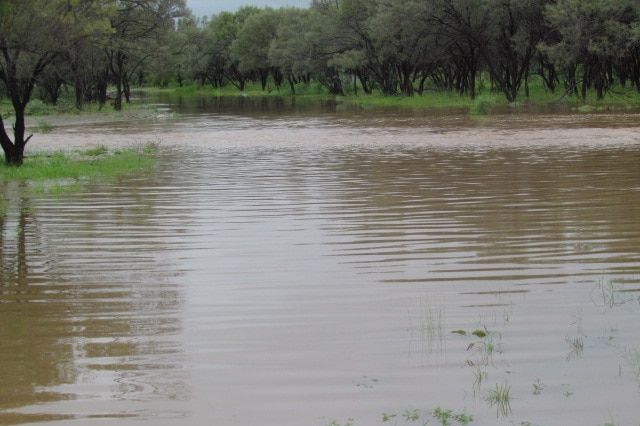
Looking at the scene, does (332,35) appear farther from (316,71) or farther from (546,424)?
(546,424)

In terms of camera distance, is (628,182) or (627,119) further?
(627,119)

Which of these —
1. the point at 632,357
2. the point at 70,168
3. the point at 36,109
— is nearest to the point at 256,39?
the point at 36,109

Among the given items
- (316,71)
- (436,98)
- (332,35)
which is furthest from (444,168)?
(316,71)

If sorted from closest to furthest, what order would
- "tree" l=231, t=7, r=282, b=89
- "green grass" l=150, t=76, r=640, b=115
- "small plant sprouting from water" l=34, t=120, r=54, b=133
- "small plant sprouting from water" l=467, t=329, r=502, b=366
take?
1. "small plant sprouting from water" l=467, t=329, r=502, b=366
2. "small plant sprouting from water" l=34, t=120, r=54, b=133
3. "green grass" l=150, t=76, r=640, b=115
4. "tree" l=231, t=7, r=282, b=89

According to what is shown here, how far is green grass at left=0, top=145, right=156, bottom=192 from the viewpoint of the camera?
17.6 m

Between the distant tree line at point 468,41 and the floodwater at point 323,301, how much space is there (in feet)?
106

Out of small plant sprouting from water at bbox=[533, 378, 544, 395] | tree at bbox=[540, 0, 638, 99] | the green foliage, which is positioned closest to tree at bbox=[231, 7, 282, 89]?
the green foliage

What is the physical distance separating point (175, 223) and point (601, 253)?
6188 mm

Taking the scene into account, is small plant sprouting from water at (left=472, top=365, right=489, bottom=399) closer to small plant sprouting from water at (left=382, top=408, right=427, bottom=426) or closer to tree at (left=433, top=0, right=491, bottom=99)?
small plant sprouting from water at (left=382, top=408, right=427, bottom=426)

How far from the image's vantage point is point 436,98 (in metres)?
60.7

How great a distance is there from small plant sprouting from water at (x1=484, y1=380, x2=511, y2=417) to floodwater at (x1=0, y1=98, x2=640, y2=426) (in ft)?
0.07


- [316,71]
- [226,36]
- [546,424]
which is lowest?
[546,424]

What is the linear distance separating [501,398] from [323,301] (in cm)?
276

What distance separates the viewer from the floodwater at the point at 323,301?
16.7ft
